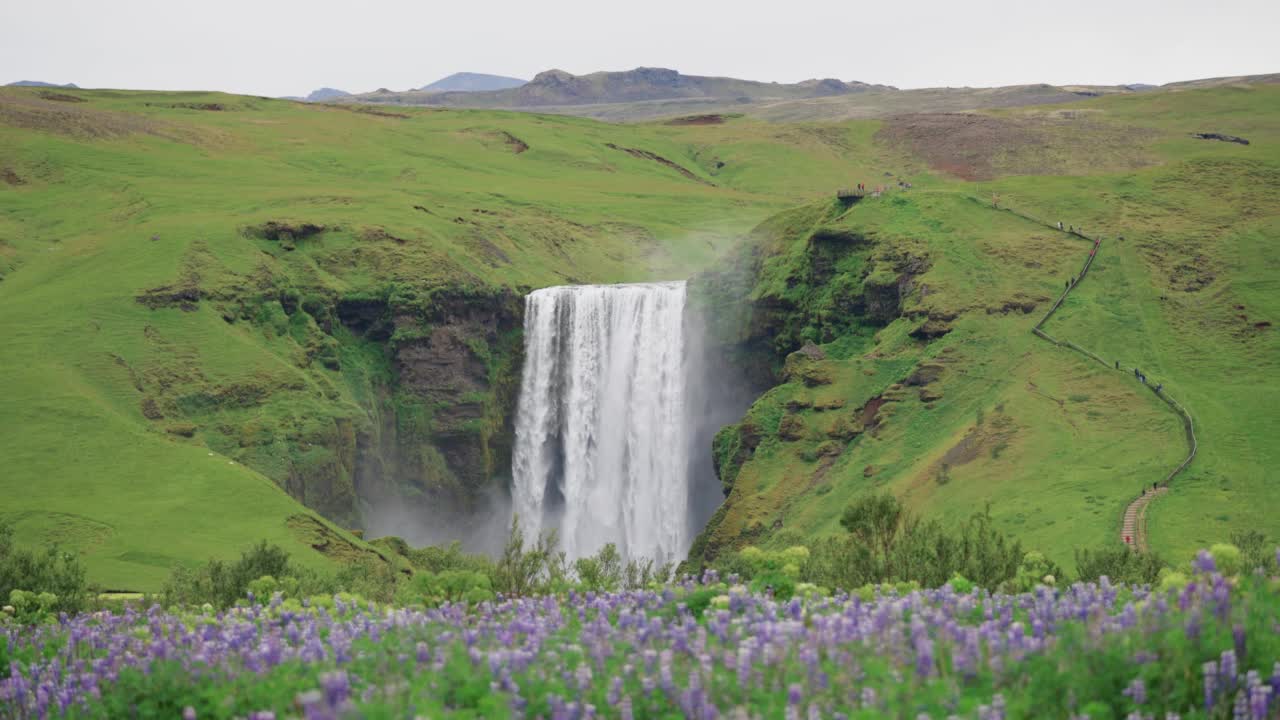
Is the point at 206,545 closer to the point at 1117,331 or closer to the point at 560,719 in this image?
the point at 1117,331

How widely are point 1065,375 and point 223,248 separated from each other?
50.8 metres

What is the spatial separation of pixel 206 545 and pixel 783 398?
25379 mm

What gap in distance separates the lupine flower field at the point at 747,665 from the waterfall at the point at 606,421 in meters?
57.1

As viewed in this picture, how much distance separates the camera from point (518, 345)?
257 ft

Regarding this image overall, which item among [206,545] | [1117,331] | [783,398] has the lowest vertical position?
[206,545]

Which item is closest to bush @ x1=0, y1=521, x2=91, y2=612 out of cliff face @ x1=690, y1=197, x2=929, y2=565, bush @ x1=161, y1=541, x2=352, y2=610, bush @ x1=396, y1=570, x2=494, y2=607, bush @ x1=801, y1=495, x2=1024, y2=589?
bush @ x1=161, y1=541, x2=352, y2=610

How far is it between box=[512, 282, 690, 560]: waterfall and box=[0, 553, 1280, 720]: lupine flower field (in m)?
57.1

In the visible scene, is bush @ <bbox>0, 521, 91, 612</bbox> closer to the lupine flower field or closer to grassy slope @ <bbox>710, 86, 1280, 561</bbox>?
the lupine flower field

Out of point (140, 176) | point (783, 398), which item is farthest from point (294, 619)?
point (140, 176)

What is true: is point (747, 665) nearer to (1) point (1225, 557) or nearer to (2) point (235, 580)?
(1) point (1225, 557)

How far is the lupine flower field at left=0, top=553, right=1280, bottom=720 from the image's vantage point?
864 centimetres

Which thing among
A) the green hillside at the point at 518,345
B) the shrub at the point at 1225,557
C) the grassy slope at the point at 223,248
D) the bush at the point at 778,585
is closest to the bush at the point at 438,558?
the green hillside at the point at 518,345

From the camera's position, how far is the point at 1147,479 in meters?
39.8

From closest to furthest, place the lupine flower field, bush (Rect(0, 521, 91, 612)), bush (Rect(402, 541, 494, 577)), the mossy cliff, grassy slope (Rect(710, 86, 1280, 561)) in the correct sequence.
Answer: the lupine flower field < bush (Rect(0, 521, 91, 612)) < grassy slope (Rect(710, 86, 1280, 561)) < bush (Rect(402, 541, 494, 577)) < the mossy cliff
